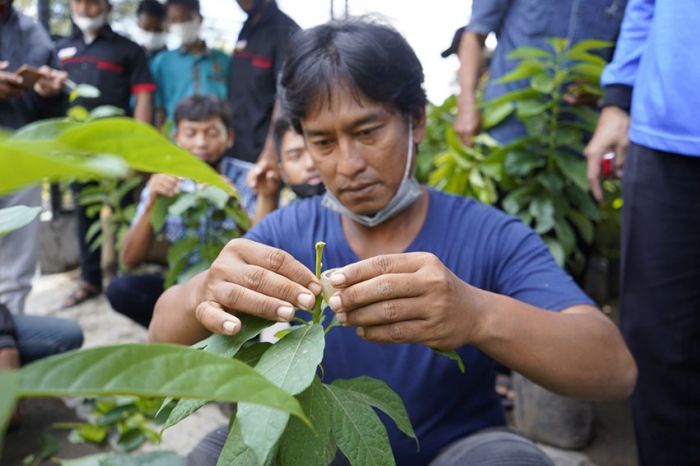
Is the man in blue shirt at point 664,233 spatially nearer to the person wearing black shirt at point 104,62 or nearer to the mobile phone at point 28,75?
the mobile phone at point 28,75

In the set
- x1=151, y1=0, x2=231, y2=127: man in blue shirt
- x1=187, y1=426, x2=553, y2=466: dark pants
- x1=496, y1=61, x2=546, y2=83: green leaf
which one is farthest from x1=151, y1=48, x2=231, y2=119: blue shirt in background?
x1=187, y1=426, x2=553, y2=466: dark pants

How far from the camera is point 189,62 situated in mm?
3721

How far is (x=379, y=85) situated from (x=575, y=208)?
1234mm

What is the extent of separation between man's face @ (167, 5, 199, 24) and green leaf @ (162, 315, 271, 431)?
324 cm

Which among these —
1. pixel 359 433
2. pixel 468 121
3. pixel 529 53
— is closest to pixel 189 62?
pixel 468 121

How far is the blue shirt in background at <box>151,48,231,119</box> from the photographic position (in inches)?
145

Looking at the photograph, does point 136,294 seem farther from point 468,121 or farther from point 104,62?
point 104,62

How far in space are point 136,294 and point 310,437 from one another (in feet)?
6.53

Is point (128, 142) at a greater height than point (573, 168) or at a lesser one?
greater

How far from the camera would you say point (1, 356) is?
193cm

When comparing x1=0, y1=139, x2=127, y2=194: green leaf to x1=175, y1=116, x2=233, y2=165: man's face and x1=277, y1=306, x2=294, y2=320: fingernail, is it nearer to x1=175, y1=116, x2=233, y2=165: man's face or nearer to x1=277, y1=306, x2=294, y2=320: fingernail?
x1=277, y1=306, x2=294, y2=320: fingernail

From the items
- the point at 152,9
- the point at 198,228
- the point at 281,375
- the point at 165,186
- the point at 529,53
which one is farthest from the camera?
the point at 152,9

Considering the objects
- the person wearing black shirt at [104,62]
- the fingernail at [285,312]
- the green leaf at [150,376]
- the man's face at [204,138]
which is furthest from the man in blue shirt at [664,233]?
the person wearing black shirt at [104,62]

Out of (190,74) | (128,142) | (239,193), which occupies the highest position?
(128,142)
